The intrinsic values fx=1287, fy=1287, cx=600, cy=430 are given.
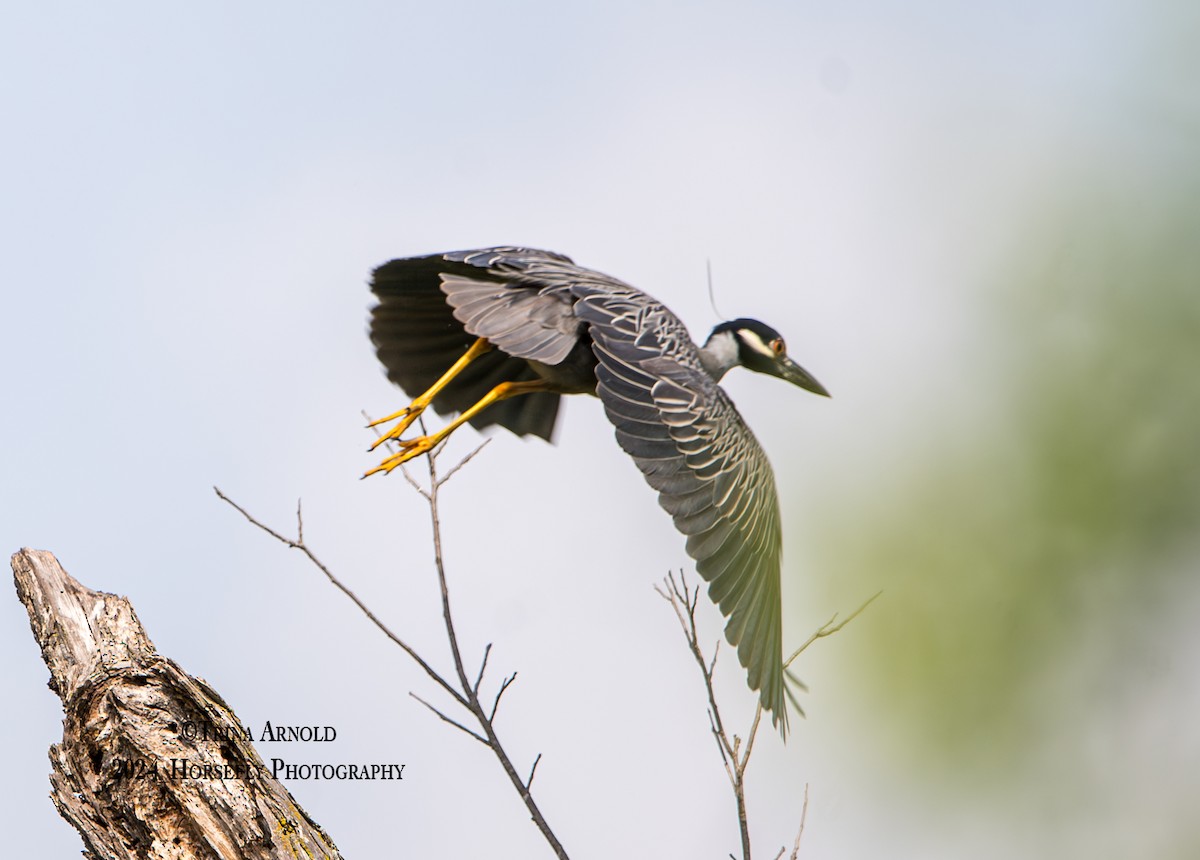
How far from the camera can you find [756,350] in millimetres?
6203

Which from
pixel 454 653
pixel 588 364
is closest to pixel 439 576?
pixel 454 653

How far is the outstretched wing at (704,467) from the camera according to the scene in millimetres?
4742

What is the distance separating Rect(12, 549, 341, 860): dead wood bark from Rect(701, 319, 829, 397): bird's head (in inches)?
129

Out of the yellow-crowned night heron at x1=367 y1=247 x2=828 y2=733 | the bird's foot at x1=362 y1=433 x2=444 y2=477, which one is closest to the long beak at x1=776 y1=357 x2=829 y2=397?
the yellow-crowned night heron at x1=367 y1=247 x2=828 y2=733

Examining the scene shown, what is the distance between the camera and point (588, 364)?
544 cm

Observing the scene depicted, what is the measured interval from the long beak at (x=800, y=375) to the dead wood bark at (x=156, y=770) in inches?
140

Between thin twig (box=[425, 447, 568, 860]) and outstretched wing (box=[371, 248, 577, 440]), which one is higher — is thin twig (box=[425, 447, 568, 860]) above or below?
below

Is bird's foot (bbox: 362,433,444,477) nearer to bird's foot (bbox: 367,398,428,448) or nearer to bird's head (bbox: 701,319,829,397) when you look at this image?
bird's foot (bbox: 367,398,428,448)

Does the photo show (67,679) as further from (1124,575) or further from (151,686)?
(1124,575)

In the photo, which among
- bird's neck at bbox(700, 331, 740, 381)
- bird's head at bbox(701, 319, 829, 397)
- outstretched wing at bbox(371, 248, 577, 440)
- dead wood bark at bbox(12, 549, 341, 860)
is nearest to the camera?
dead wood bark at bbox(12, 549, 341, 860)

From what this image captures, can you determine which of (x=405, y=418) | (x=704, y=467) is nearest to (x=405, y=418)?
(x=405, y=418)

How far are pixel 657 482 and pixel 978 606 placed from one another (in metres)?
4.11

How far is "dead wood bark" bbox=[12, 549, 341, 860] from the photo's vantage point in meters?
3.27

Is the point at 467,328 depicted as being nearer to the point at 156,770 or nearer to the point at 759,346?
the point at 759,346
